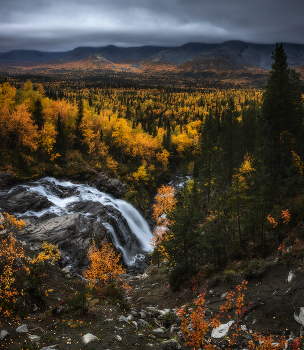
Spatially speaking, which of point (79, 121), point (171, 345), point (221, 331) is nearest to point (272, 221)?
point (221, 331)

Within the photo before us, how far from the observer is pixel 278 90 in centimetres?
2625

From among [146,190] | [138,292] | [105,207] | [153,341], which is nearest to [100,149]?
[146,190]

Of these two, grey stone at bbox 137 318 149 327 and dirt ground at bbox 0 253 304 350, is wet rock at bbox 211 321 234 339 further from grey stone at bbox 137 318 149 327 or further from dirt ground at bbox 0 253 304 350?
grey stone at bbox 137 318 149 327

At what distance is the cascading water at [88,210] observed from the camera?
35.8m

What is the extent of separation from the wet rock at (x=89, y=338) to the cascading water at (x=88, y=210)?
82.7 feet

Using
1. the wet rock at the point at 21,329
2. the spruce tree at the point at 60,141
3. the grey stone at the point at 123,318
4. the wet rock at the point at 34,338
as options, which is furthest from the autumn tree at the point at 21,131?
the grey stone at the point at 123,318

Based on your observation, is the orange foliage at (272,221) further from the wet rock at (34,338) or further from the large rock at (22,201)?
the large rock at (22,201)

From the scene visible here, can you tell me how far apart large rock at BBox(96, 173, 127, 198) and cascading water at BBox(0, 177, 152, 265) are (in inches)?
84.8

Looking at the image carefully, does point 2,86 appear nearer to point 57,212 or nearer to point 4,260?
→ point 57,212

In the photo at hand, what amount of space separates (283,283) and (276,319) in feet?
8.81

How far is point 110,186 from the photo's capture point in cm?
5003

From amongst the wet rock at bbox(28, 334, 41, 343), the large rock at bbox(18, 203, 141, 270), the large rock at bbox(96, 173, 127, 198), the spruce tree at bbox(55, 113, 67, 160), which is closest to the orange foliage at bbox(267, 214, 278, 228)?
the wet rock at bbox(28, 334, 41, 343)

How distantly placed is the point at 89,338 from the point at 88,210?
30.0 m

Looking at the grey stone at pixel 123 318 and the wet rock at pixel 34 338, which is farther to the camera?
the grey stone at pixel 123 318
